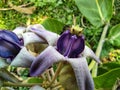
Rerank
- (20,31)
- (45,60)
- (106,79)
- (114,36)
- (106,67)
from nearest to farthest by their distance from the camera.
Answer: (45,60)
(20,31)
(106,79)
(106,67)
(114,36)

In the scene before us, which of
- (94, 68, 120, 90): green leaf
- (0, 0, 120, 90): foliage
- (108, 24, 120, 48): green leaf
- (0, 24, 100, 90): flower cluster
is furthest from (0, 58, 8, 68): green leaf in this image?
(108, 24, 120, 48): green leaf

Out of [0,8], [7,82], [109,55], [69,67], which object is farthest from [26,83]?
[0,8]

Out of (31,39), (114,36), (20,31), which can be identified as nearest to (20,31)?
(20,31)

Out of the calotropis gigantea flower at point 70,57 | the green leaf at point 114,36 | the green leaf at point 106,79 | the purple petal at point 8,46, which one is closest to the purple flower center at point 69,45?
the calotropis gigantea flower at point 70,57

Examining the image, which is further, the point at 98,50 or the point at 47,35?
the point at 98,50

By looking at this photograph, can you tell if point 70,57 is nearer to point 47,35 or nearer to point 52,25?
point 47,35

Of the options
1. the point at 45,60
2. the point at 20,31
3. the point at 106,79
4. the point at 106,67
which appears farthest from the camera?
the point at 106,67

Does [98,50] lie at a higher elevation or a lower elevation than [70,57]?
lower
